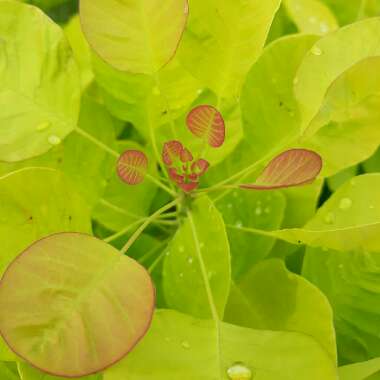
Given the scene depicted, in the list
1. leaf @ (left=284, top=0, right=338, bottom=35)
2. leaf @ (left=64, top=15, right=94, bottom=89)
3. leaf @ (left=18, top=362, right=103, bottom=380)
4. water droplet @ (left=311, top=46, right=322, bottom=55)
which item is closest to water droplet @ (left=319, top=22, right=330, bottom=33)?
leaf @ (left=284, top=0, right=338, bottom=35)

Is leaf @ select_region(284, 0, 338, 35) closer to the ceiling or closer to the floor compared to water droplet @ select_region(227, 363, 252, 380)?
closer to the ceiling

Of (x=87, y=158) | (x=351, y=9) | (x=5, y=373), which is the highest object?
(x=351, y=9)

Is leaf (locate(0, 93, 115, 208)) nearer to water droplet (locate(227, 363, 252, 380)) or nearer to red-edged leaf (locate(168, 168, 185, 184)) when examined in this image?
red-edged leaf (locate(168, 168, 185, 184))

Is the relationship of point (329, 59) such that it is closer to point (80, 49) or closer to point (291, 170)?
point (291, 170)

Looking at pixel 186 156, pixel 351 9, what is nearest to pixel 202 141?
pixel 186 156

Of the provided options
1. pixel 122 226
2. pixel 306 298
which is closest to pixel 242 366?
pixel 306 298

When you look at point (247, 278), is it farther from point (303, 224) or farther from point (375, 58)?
point (375, 58)
